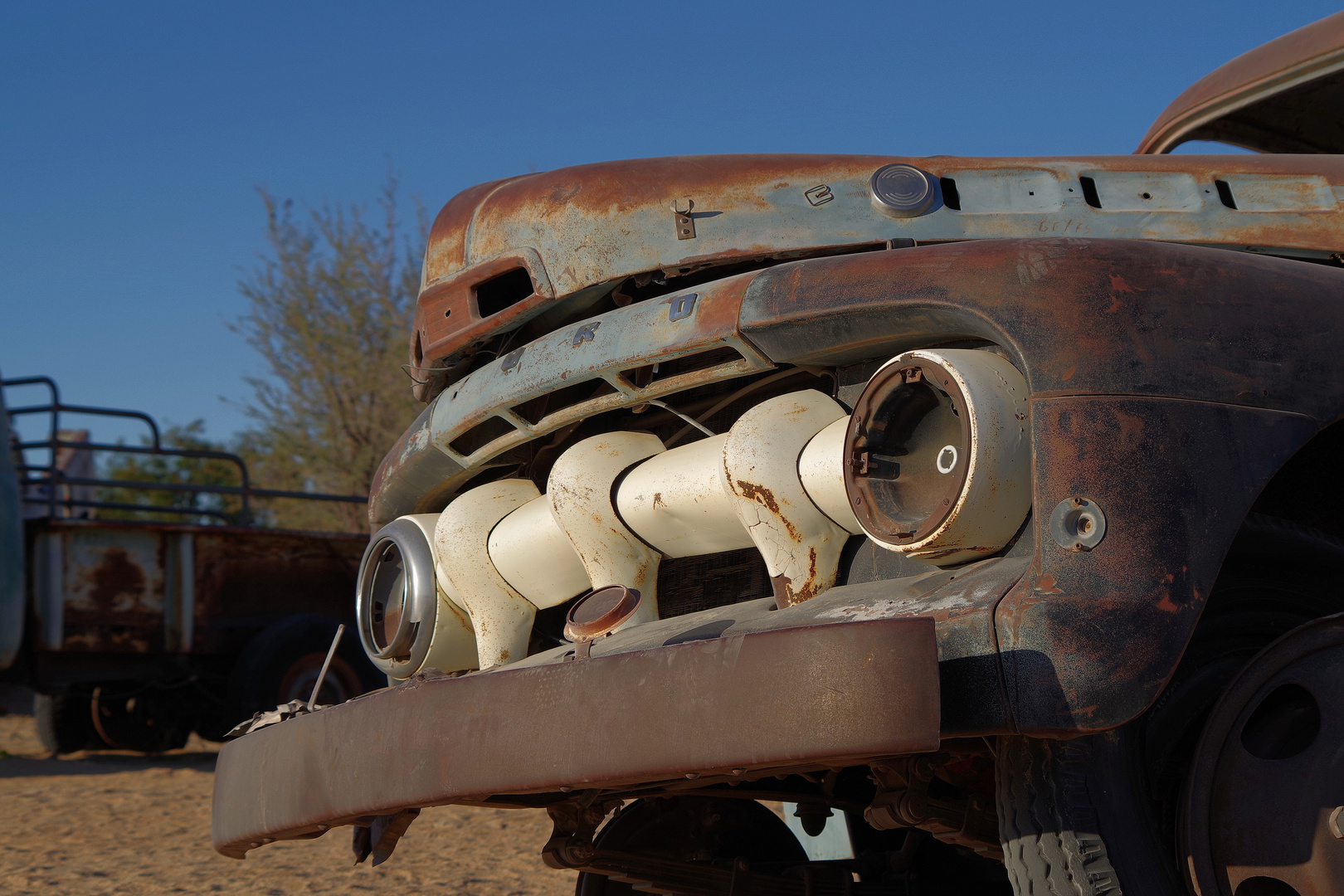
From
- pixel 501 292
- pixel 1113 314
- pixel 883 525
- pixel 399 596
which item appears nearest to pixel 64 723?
pixel 399 596

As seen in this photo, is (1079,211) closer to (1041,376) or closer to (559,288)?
(1041,376)

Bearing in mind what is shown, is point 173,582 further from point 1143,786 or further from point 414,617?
point 1143,786

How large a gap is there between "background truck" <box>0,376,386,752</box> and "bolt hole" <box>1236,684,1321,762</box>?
684 cm

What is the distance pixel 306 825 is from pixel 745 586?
0.97 m

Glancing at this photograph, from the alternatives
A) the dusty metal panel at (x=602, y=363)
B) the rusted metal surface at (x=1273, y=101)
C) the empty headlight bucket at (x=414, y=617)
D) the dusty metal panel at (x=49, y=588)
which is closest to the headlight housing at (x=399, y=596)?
the empty headlight bucket at (x=414, y=617)

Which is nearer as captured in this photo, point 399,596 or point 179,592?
point 399,596

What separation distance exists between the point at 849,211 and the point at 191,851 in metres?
4.38

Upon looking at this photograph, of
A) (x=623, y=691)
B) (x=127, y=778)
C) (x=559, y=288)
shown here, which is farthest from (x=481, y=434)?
(x=127, y=778)

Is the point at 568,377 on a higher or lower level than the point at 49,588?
lower

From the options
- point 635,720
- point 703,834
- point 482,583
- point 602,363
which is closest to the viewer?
point 635,720

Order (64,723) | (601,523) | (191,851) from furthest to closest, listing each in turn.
A: 1. (64,723)
2. (191,851)
3. (601,523)

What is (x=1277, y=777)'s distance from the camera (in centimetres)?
177

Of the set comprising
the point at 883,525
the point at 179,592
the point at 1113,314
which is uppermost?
the point at 179,592

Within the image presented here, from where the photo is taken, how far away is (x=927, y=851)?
10.6 feet
